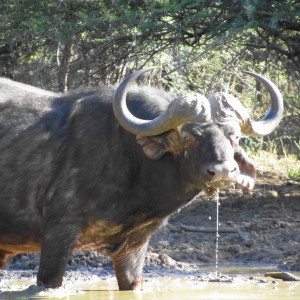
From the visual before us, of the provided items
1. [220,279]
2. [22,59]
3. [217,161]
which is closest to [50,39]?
[22,59]

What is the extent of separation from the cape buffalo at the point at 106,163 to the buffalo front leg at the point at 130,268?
0.06 meters

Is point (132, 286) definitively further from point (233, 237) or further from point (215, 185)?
point (233, 237)

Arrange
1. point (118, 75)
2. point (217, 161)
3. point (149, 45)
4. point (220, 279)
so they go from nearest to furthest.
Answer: point (217, 161), point (220, 279), point (149, 45), point (118, 75)

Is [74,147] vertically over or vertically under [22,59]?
under

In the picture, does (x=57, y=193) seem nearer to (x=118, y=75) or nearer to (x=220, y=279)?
(x=220, y=279)

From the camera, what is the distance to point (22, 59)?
15531mm

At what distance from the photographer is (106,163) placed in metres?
8.72

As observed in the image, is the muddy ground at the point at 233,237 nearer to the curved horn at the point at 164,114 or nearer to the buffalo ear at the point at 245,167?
the buffalo ear at the point at 245,167

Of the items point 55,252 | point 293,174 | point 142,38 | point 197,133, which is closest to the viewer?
point 197,133

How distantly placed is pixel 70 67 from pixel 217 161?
21.3 feet

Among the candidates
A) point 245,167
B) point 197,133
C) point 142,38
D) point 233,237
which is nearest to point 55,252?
point 197,133

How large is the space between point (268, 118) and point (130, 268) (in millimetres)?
1940

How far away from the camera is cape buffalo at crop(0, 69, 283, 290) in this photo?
27.5ft

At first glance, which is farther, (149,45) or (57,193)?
(149,45)
